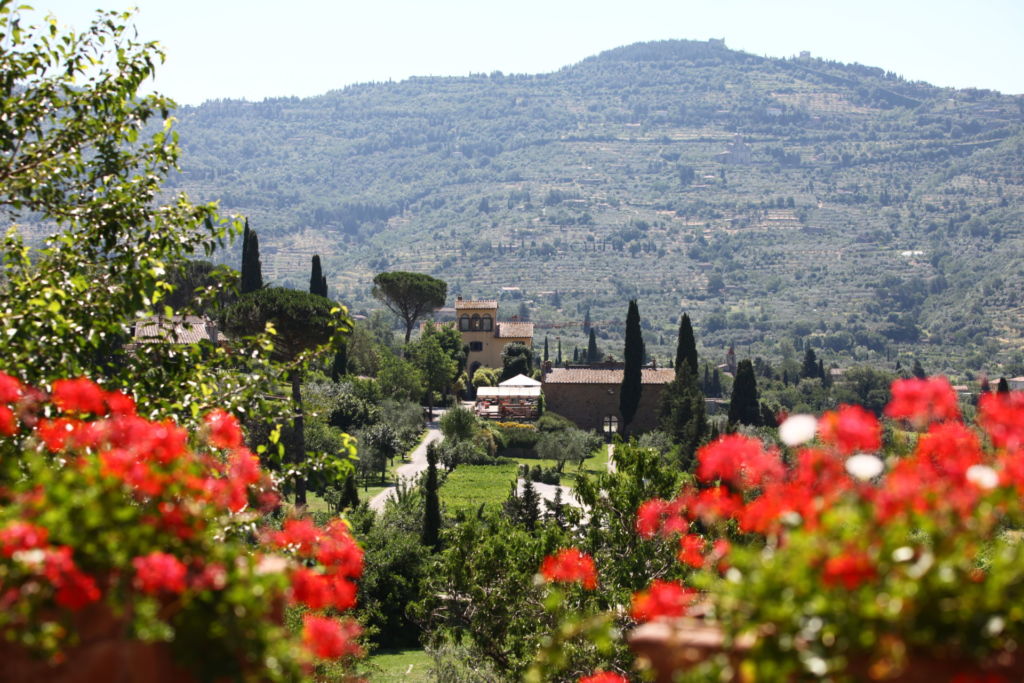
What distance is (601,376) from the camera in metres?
66.1

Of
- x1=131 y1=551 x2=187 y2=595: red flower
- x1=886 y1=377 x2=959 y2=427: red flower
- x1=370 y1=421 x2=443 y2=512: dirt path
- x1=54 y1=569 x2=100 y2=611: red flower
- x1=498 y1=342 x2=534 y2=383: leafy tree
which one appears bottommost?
x1=370 y1=421 x2=443 y2=512: dirt path

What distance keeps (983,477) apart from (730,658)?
821 millimetres

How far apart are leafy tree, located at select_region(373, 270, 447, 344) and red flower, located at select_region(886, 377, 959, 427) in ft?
247

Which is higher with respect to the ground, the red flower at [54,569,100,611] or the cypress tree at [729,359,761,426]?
the red flower at [54,569,100,611]

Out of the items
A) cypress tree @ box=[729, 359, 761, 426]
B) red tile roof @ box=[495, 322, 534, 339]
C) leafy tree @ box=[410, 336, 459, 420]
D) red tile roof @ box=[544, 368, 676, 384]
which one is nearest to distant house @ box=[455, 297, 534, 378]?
red tile roof @ box=[495, 322, 534, 339]

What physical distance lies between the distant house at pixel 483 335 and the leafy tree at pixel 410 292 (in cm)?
336

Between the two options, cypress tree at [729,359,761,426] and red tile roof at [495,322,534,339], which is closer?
cypress tree at [729,359,761,426]

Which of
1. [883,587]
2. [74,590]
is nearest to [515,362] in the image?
[74,590]

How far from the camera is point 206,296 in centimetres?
809

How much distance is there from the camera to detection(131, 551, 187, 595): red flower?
2.90 metres

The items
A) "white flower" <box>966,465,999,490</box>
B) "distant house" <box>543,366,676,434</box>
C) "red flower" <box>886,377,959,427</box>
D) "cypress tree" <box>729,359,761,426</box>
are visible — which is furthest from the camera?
"distant house" <box>543,366,676,434</box>

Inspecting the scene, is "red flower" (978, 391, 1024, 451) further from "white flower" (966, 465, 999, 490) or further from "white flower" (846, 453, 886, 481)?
"white flower" (846, 453, 886, 481)

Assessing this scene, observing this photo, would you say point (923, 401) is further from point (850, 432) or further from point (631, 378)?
point (631, 378)

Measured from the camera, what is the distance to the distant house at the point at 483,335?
83062 millimetres
